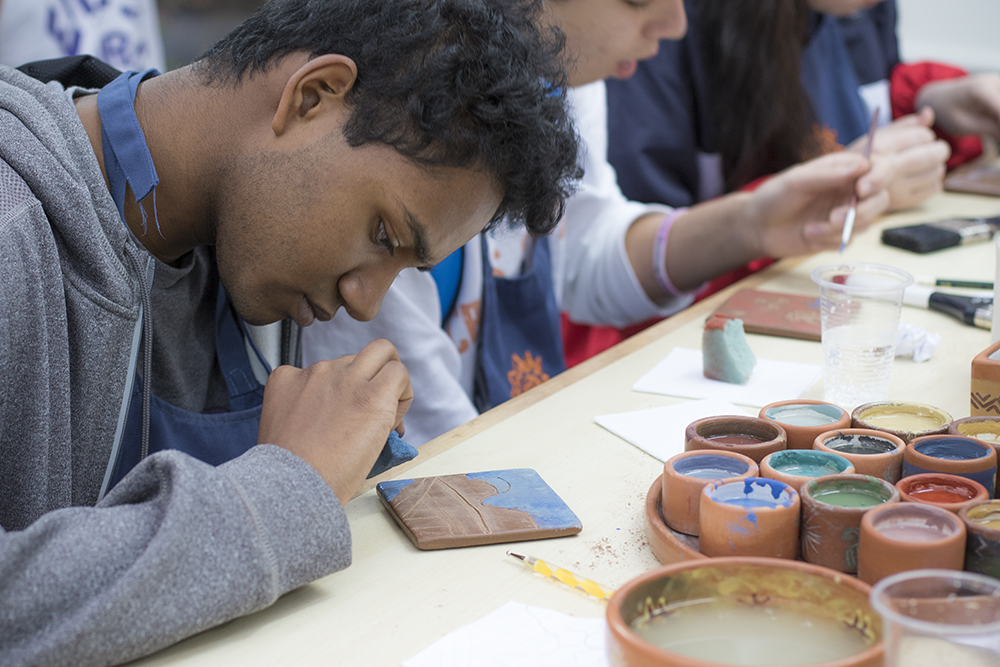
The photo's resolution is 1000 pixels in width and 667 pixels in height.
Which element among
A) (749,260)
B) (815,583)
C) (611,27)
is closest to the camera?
(815,583)

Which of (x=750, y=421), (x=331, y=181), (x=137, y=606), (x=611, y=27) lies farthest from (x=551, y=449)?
(x=611, y=27)

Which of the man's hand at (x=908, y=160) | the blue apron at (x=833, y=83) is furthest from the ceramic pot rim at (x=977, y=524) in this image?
the blue apron at (x=833, y=83)

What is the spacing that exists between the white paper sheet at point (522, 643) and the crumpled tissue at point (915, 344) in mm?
732

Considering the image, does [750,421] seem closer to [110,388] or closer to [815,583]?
[815,583]

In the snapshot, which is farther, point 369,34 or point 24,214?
point 369,34

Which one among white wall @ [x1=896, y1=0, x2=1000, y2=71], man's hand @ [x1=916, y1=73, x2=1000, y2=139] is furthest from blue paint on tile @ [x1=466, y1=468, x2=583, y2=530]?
white wall @ [x1=896, y1=0, x2=1000, y2=71]

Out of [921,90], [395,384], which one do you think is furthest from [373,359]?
[921,90]

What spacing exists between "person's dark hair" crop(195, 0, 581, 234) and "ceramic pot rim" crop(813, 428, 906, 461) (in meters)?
0.41

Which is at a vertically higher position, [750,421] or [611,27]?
[611,27]

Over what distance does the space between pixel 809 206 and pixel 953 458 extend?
37.2 inches

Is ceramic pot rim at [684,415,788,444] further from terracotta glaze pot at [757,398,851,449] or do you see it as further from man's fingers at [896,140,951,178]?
man's fingers at [896,140,951,178]

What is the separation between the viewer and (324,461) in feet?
2.53

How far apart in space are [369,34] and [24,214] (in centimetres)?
38

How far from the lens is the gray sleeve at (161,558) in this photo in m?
0.59
